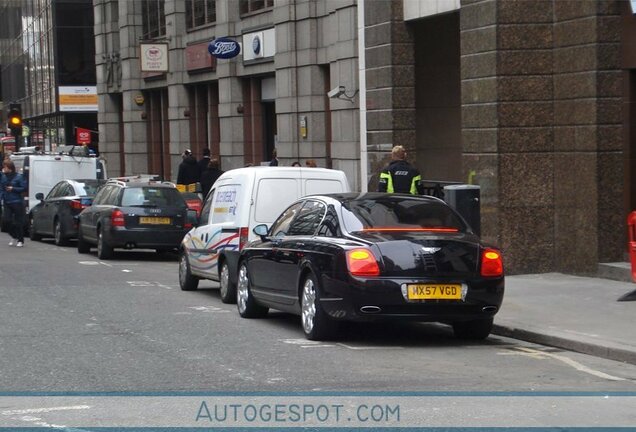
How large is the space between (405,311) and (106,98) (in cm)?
3725

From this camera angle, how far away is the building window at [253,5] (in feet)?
100

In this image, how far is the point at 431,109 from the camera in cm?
2230

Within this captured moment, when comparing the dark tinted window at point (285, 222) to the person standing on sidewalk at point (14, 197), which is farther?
the person standing on sidewalk at point (14, 197)

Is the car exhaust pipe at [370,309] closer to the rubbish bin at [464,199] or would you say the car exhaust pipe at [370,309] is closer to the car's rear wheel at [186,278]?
the rubbish bin at [464,199]

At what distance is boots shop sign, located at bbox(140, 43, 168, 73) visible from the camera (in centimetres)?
3675

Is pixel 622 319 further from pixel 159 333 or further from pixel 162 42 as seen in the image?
pixel 162 42

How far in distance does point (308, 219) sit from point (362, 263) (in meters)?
1.60

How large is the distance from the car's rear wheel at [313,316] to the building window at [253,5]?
19071 millimetres

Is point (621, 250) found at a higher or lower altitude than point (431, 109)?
lower

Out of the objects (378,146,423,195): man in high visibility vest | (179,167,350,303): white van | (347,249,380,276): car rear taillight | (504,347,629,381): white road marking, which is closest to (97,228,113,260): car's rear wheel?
(179,167,350,303): white van

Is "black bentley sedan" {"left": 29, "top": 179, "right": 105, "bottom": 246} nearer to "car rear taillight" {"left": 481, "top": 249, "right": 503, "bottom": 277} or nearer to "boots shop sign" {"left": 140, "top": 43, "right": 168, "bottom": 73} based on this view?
"boots shop sign" {"left": 140, "top": 43, "right": 168, "bottom": 73}

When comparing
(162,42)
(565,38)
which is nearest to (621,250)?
(565,38)

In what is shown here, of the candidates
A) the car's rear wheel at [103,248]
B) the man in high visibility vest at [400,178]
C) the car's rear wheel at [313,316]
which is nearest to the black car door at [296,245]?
the car's rear wheel at [313,316]

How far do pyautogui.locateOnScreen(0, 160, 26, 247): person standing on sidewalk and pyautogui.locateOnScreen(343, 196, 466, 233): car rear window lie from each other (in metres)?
15.8
